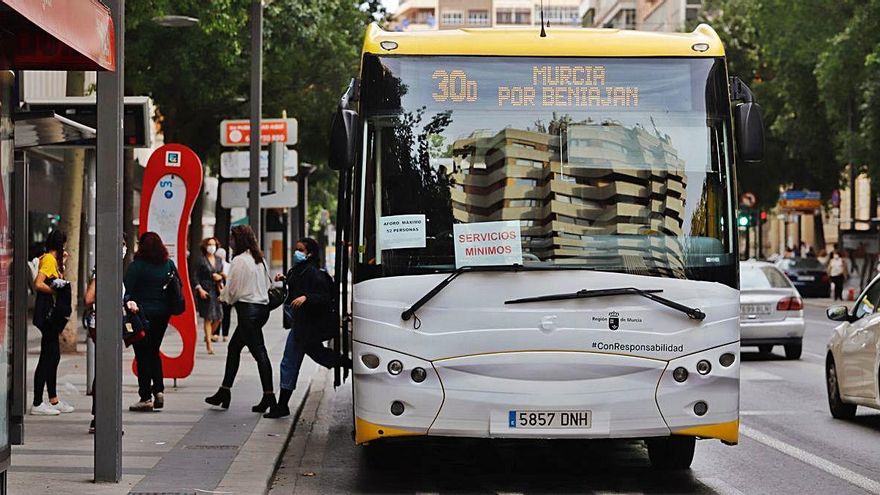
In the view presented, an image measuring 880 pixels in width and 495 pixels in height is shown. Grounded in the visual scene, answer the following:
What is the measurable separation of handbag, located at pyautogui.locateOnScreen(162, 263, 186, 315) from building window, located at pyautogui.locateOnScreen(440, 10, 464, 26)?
153 meters

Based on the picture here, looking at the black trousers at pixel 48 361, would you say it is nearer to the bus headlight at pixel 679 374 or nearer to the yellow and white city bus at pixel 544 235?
the yellow and white city bus at pixel 544 235

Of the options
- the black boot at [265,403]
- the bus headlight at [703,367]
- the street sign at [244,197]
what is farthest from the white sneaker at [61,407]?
the street sign at [244,197]

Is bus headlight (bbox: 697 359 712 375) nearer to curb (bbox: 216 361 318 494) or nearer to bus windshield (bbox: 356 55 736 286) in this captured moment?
bus windshield (bbox: 356 55 736 286)

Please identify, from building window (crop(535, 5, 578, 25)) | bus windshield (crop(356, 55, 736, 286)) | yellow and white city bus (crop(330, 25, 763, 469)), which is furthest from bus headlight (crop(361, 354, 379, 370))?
building window (crop(535, 5, 578, 25))

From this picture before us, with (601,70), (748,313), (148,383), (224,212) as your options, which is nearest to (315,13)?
(224,212)

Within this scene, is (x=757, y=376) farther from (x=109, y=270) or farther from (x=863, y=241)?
(x=863, y=241)

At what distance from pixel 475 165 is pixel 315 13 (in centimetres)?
2281

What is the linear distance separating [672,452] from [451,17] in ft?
516

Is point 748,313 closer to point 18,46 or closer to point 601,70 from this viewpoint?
point 601,70

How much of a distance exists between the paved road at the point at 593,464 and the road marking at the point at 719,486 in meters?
0.01

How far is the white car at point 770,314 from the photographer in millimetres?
22250

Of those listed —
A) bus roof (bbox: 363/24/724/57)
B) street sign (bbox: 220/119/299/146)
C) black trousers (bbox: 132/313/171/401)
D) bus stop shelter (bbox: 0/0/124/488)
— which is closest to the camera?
bus stop shelter (bbox: 0/0/124/488)

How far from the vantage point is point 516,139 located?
1020cm

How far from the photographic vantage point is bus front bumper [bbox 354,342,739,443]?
989 centimetres
